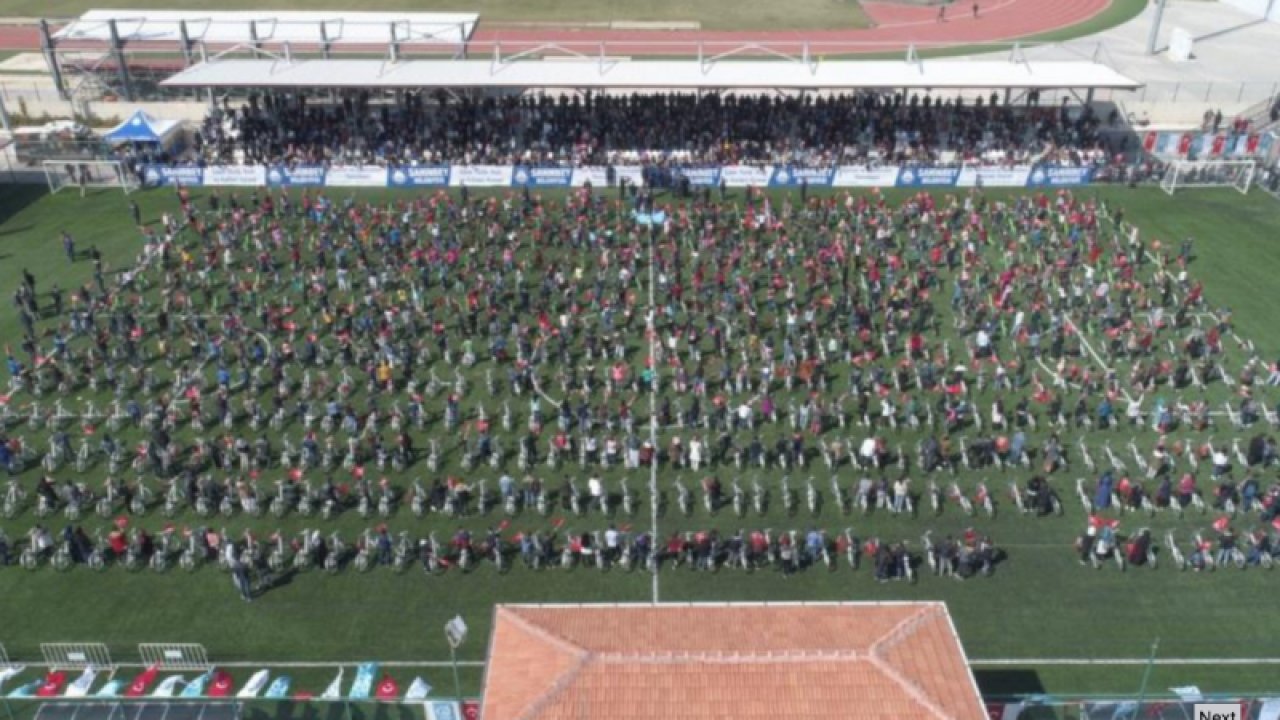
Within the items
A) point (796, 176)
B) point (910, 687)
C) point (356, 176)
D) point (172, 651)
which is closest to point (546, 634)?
point (910, 687)

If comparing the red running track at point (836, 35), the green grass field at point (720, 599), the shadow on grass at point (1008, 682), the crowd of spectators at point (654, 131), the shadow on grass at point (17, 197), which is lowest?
the shadow on grass at point (1008, 682)

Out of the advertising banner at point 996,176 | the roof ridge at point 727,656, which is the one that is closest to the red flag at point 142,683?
the roof ridge at point 727,656

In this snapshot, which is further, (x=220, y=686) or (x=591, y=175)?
(x=591, y=175)

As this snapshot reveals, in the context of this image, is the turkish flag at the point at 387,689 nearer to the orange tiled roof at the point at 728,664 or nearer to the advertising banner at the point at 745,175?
the orange tiled roof at the point at 728,664

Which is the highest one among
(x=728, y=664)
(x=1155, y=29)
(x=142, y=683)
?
(x=1155, y=29)

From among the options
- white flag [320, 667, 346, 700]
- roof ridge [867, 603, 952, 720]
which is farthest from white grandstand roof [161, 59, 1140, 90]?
roof ridge [867, 603, 952, 720]

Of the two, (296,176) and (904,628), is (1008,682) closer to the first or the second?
(904,628)

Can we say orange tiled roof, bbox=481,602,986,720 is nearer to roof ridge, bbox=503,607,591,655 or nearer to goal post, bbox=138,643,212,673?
roof ridge, bbox=503,607,591,655
